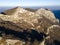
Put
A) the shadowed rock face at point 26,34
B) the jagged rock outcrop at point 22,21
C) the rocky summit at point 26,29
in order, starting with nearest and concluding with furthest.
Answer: the rocky summit at point 26,29 < the shadowed rock face at point 26,34 < the jagged rock outcrop at point 22,21

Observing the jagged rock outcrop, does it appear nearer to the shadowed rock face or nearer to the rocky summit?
the rocky summit

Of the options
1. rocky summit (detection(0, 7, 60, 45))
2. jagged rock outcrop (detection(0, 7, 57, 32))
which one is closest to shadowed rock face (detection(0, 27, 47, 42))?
rocky summit (detection(0, 7, 60, 45))

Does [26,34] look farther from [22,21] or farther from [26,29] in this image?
[22,21]

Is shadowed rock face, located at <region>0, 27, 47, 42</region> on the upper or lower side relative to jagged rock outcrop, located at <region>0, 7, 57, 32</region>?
lower

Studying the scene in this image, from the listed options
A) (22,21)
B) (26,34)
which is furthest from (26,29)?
(22,21)

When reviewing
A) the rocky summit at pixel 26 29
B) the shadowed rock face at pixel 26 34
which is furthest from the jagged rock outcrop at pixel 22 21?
the shadowed rock face at pixel 26 34

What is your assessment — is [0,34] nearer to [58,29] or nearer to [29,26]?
[29,26]

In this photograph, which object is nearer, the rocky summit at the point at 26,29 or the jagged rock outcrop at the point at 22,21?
the rocky summit at the point at 26,29

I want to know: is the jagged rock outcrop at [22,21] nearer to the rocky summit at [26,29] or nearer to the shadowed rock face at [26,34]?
the rocky summit at [26,29]

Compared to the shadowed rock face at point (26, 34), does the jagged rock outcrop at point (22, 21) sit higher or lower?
higher
